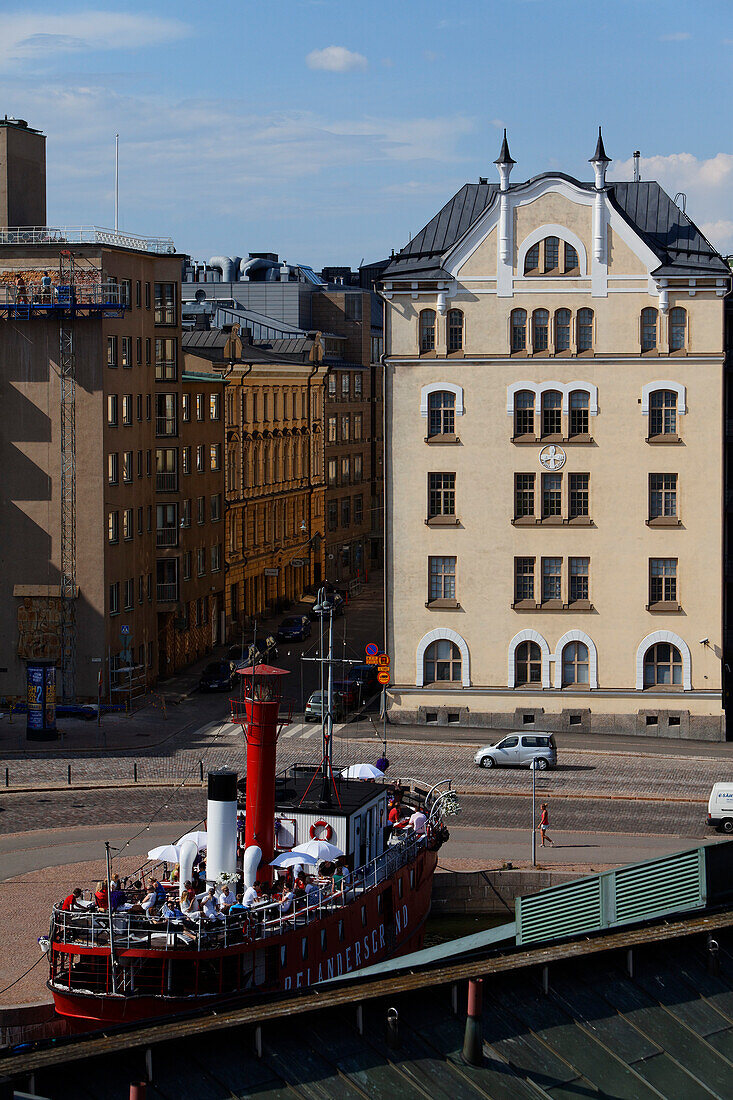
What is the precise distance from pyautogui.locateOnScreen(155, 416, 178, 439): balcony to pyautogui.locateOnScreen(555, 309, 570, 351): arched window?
77.3ft

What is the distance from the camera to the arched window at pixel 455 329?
74250 millimetres

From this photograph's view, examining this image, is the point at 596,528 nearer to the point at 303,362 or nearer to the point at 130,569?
the point at 130,569

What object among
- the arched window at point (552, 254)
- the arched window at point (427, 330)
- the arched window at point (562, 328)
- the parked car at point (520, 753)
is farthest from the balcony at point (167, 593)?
the arched window at point (552, 254)

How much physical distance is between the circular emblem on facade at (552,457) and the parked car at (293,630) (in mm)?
28586

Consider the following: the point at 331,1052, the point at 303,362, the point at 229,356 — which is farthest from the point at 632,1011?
the point at 303,362

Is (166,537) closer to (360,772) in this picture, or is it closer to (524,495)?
(524,495)

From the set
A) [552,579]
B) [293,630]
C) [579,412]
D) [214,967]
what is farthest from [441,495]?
[214,967]

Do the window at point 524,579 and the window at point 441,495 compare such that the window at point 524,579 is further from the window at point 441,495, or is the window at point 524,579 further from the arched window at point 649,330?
the arched window at point 649,330

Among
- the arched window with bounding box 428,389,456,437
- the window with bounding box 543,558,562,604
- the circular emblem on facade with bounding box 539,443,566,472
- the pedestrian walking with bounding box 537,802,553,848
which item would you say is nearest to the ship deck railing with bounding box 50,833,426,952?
the pedestrian walking with bounding box 537,802,553,848

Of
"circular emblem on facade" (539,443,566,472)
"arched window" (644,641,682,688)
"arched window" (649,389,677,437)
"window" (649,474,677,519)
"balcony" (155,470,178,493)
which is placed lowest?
"arched window" (644,641,682,688)

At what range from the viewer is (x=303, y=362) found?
118500mm

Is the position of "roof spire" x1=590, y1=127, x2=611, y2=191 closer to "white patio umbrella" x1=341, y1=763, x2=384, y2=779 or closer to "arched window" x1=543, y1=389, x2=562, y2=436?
"arched window" x1=543, y1=389, x2=562, y2=436

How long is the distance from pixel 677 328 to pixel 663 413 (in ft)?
12.3

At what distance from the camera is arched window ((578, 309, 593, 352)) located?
73562 mm
